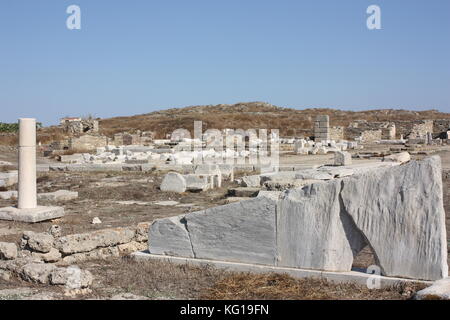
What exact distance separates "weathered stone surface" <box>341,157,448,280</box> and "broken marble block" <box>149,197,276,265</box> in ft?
2.97

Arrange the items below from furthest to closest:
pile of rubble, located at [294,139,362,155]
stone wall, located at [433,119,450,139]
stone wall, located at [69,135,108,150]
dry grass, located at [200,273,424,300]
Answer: stone wall, located at [433,119,450,139] → stone wall, located at [69,135,108,150] → pile of rubble, located at [294,139,362,155] → dry grass, located at [200,273,424,300]

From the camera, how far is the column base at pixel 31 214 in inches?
380

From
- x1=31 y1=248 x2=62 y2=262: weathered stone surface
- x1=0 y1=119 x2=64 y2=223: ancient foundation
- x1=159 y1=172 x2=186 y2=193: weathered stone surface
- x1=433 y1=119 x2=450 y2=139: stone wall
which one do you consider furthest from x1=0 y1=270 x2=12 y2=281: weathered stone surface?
x1=433 y1=119 x2=450 y2=139: stone wall

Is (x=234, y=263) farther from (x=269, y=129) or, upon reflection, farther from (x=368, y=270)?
(x=269, y=129)

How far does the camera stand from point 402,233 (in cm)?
481

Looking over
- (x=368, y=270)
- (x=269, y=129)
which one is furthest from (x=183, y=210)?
(x=269, y=129)

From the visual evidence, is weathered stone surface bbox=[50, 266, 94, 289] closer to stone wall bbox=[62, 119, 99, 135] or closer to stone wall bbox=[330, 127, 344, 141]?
stone wall bbox=[330, 127, 344, 141]

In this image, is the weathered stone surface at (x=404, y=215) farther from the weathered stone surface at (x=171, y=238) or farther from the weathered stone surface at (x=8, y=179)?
the weathered stone surface at (x=8, y=179)

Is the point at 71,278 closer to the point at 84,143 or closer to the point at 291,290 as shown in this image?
the point at 291,290

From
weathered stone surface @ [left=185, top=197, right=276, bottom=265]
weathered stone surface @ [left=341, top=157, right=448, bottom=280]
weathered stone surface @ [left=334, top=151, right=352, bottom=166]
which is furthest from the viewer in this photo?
weathered stone surface @ [left=334, top=151, right=352, bottom=166]

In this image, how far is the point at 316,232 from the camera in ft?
16.8

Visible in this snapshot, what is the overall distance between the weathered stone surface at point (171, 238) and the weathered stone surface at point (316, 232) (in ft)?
3.85

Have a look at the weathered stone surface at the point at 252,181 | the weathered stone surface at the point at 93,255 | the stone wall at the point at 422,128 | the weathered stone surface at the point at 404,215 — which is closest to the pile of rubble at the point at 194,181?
the weathered stone surface at the point at 252,181

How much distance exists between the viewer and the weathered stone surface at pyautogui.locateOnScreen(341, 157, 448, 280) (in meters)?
4.70
